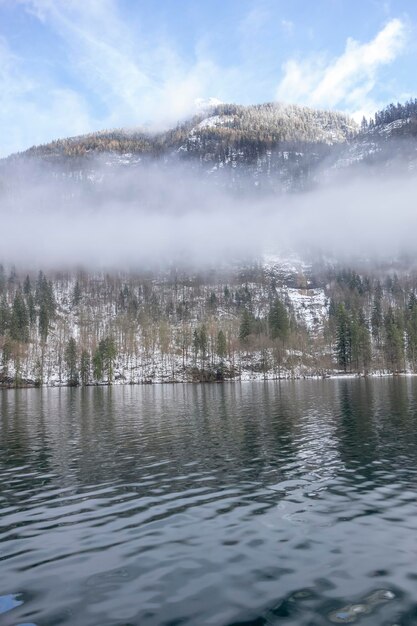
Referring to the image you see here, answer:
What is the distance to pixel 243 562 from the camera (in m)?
15.2

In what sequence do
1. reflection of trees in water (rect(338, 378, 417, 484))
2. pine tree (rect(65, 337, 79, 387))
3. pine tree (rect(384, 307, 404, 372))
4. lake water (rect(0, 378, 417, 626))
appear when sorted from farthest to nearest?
pine tree (rect(384, 307, 404, 372))
pine tree (rect(65, 337, 79, 387))
reflection of trees in water (rect(338, 378, 417, 484))
lake water (rect(0, 378, 417, 626))

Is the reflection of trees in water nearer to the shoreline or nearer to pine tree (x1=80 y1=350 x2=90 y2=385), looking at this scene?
the shoreline

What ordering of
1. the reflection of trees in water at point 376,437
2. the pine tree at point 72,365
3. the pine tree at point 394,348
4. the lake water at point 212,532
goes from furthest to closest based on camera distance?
the pine tree at point 394,348, the pine tree at point 72,365, the reflection of trees in water at point 376,437, the lake water at point 212,532

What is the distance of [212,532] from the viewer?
18156mm

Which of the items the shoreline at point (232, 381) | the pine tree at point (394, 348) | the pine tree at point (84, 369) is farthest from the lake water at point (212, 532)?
the pine tree at point (394, 348)

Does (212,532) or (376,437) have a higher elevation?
(212,532)

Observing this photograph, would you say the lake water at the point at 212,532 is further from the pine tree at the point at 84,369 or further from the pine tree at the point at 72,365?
the pine tree at the point at 72,365

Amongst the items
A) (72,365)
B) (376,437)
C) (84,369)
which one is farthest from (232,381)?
(376,437)

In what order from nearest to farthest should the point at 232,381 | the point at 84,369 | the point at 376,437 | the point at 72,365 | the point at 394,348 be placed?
the point at 376,437 < the point at 84,369 < the point at 72,365 < the point at 232,381 < the point at 394,348

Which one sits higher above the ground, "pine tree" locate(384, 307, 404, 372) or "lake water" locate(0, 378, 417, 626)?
"pine tree" locate(384, 307, 404, 372)

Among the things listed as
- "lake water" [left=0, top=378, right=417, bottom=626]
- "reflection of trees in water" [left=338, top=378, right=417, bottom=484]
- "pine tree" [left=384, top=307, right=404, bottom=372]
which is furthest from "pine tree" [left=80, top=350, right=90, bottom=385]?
"lake water" [left=0, top=378, right=417, bottom=626]

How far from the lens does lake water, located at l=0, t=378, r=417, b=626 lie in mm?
12305

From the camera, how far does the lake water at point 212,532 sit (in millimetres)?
12305

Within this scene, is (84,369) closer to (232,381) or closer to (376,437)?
(232,381)
